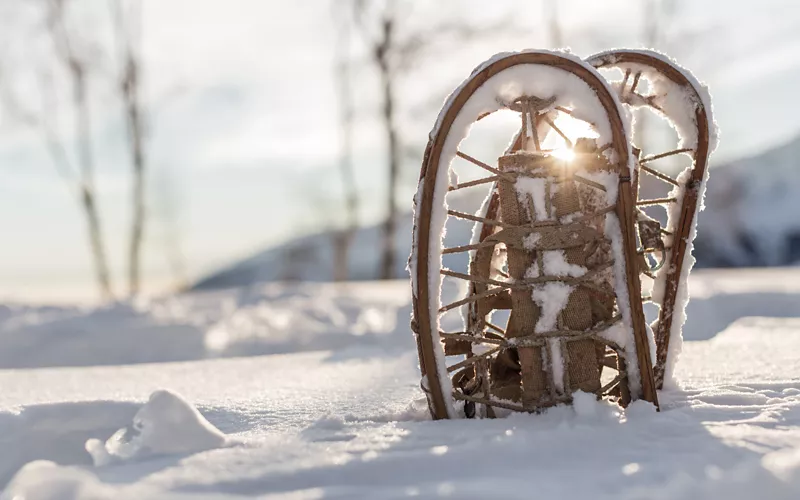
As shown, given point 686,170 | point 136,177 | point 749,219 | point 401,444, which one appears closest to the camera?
point 401,444

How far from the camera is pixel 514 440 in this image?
190cm

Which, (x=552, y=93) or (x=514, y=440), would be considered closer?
(x=514, y=440)

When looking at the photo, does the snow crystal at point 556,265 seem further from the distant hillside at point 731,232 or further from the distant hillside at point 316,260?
the distant hillside at point 316,260

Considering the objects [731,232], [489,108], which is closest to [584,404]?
[489,108]

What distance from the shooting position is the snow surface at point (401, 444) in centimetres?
166

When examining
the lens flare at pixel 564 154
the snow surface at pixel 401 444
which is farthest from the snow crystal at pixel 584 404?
the lens flare at pixel 564 154

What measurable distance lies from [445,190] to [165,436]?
3.86 feet

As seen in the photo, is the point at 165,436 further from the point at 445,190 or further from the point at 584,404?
the point at 584,404

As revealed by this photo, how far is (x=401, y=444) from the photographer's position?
1956mm

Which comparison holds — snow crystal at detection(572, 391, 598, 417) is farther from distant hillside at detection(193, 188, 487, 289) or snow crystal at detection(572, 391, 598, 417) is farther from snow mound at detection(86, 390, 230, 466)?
distant hillside at detection(193, 188, 487, 289)

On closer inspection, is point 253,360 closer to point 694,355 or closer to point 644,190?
point 694,355

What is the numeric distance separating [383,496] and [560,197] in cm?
113

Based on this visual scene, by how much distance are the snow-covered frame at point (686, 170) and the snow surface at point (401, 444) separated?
0.78ft

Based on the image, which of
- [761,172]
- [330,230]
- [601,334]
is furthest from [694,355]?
[761,172]
